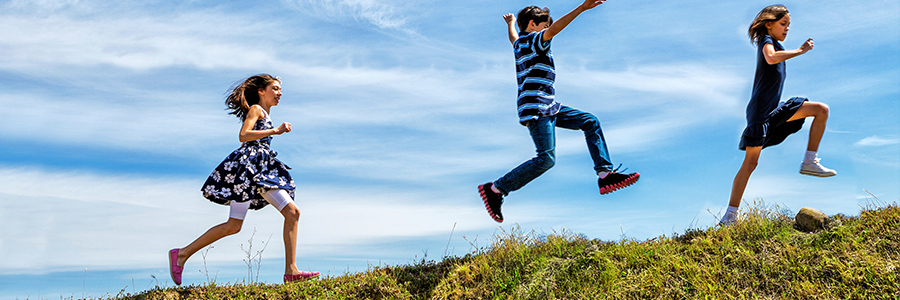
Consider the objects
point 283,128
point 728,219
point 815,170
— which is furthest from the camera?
point 728,219

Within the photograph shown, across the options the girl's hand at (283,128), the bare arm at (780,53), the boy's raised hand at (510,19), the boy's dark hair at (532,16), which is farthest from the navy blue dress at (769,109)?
the girl's hand at (283,128)

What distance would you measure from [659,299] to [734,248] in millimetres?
1224

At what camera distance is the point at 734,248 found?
6812mm

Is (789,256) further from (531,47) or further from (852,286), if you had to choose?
(531,47)

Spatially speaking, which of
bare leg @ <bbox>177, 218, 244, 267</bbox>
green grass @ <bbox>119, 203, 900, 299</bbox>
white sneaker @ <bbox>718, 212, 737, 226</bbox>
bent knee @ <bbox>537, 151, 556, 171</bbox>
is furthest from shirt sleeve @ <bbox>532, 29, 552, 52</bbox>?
bare leg @ <bbox>177, 218, 244, 267</bbox>

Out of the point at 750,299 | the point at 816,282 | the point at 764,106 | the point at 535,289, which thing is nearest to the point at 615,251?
the point at 535,289

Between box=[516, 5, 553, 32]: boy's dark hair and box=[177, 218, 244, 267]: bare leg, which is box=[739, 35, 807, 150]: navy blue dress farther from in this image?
box=[177, 218, 244, 267]: bare leg

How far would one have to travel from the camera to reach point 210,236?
733cm

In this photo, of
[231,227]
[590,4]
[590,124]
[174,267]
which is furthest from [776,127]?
[174,267]

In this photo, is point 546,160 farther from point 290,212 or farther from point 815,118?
point 815,118

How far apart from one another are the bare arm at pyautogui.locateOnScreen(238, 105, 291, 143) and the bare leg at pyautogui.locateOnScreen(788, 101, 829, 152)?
5984 mm

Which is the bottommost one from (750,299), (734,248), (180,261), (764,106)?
(750,299)

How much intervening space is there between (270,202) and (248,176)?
392mm

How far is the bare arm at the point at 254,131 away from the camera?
6832 millimetres
